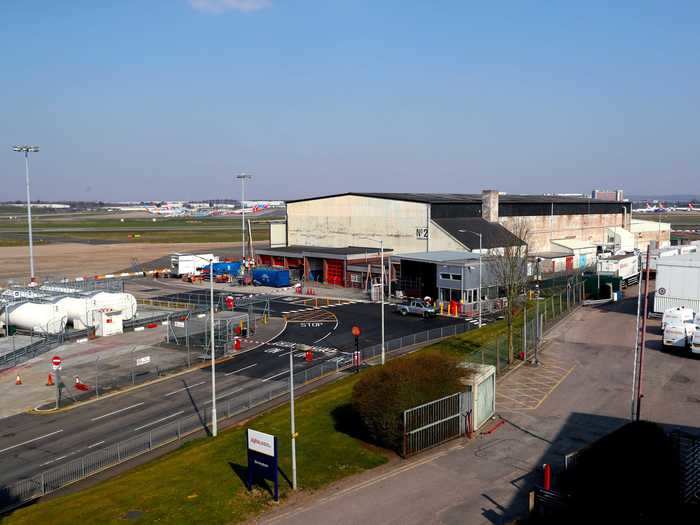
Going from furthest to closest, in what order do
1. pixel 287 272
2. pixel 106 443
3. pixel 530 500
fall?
pixel 287 272 < pixel 106 443 < pixel 530 500

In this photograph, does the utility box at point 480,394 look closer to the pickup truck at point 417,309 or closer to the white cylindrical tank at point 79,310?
the pickup truck at point 417,309

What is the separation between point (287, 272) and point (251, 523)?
60983 mm

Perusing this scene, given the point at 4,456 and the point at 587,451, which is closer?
the point at 587,451

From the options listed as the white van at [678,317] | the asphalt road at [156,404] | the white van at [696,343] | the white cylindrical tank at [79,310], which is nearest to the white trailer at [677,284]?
the white van at [678,317]

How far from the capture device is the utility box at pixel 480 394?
26.4 meters

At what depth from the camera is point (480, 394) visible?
27.4 metres

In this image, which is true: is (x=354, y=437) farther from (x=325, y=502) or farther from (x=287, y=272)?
(x=287, y=272)

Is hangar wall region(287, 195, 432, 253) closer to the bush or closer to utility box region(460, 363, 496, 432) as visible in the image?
utility box region(460, 363, 496, 432)

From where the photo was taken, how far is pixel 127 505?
20234 mm

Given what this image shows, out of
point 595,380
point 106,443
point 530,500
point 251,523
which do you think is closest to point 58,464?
point 106,443

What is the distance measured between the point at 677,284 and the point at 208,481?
45.4 m

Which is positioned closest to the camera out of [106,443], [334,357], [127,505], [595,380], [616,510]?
[616,510]

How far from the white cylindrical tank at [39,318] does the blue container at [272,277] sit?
30894 millimetres

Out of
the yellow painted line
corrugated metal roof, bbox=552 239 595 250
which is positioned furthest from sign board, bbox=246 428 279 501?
corrugated metal roof, bbox=552 239 595 250
